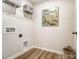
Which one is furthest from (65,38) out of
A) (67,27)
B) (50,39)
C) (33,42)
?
(33,42)

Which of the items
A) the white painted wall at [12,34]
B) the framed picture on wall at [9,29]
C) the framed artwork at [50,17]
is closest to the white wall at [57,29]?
the framed artwork at [50,17]

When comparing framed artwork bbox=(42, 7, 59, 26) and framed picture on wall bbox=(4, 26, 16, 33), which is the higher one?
framed artwork bbox=(42, 7, 59, 26)

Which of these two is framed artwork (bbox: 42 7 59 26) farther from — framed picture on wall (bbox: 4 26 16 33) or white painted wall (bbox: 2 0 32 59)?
framed picture on wall (bbox: 4 26 16 33)

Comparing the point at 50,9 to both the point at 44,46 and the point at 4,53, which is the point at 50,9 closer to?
the point at 44,46

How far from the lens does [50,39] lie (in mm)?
2889

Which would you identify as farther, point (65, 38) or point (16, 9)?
point (65, 38)

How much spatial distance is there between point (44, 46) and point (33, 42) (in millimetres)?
616

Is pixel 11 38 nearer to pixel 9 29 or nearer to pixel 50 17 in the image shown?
pixel 9 29

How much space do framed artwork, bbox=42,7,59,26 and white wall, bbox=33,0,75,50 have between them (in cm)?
13

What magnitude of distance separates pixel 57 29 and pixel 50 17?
23.5 inches

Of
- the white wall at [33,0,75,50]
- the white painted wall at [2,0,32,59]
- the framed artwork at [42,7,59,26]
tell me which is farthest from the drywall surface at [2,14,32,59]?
the framed artwork at [42,7,59,26]

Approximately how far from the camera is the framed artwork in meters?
2.76

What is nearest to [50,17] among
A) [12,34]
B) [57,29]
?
[57,29]

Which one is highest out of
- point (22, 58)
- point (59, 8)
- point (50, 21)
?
point (59, 8)
